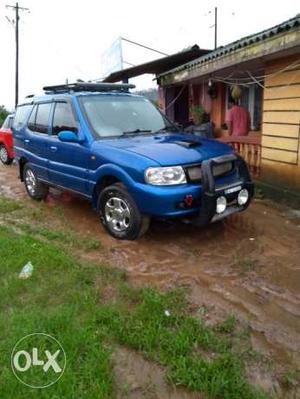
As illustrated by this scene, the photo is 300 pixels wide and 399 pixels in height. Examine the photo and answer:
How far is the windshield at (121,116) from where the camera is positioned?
532cm

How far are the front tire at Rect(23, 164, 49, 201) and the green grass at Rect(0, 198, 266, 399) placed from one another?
2.85 m

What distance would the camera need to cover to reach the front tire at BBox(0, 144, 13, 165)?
12.2 m

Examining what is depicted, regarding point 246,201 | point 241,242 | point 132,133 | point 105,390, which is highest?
point 132,133

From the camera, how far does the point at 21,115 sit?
24.5 ft

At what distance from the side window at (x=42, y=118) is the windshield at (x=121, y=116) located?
1.09 metres

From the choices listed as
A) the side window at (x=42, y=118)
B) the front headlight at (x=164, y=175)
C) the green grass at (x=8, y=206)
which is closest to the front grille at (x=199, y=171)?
the front headlight at (x=164, y=175)

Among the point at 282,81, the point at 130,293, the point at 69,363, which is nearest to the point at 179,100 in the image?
the point at 282,81

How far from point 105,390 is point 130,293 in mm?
1205

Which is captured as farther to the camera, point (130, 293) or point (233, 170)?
point (233, 170)

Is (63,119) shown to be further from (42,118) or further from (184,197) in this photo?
(184,197)

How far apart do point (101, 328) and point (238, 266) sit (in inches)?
70.1

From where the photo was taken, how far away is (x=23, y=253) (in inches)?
176

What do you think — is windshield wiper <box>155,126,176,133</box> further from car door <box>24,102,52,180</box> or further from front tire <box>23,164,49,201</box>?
front tire <box>23,164,49,201</box>

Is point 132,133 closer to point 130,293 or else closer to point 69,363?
point 130,293
